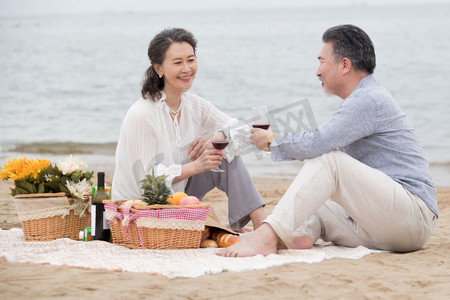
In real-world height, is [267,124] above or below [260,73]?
below

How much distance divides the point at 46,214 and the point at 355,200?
2.10 m

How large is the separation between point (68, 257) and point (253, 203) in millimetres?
1481

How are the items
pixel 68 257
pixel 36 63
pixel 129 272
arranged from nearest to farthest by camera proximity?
1. pixel 129 272
2. pixel 68 257
3. pixel 36 63

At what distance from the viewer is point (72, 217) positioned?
4.12m

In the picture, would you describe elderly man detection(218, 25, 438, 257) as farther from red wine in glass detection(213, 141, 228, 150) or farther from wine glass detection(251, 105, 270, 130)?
red wine in glass detection(213, 141, 228, 150)

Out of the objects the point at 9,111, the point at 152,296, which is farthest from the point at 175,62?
the point at 9,111

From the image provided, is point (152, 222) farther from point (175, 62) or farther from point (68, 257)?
point (175, 62)

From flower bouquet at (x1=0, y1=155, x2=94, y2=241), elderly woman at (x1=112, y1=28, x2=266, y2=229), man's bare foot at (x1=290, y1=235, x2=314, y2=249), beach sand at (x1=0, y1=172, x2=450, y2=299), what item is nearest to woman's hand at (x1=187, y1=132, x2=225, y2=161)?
elderly woman at (x1=112, y1=28, x2=266, y2=229)

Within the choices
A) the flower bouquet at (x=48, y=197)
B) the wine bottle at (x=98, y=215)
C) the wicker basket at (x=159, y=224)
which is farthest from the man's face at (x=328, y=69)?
the flower bouquet at (x=48, y=197)

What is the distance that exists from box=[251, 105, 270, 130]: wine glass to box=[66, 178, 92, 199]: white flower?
1.26 metres

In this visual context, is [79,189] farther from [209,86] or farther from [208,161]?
[209,86]

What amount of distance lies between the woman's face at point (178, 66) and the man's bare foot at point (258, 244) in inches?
51.3

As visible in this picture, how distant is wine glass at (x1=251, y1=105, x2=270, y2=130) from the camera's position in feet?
12.8

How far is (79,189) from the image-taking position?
404cm
